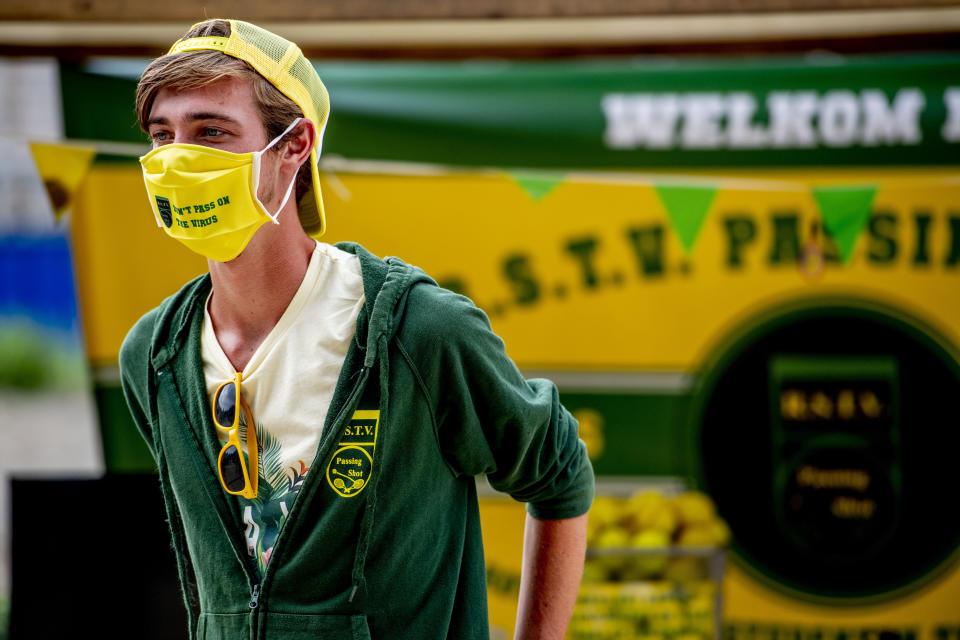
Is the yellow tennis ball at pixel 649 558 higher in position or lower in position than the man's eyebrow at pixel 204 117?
lower

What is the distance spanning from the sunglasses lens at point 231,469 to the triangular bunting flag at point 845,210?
95.6 inches

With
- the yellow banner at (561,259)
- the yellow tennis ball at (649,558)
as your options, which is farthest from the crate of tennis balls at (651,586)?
the yellow banner at (561,259)

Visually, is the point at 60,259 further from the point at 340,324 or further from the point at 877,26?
the point at 340,324

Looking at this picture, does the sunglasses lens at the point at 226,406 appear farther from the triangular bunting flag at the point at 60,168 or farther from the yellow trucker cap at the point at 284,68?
the triangular bunting flag at the point at 60,168

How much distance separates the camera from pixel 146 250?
4.02m

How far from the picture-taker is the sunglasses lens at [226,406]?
1.49 meters

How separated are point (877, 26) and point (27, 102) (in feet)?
41.5

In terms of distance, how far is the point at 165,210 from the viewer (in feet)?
5.12

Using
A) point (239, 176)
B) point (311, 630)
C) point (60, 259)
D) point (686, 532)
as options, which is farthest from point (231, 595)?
point (60, 259)

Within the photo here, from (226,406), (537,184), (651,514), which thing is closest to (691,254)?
(537,184)

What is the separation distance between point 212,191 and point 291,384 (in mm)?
324

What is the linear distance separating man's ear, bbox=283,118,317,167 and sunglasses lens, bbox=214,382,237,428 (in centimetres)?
38

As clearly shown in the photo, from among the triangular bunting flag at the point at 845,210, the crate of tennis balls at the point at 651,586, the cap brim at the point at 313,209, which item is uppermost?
the cap brim at the point at 313,209

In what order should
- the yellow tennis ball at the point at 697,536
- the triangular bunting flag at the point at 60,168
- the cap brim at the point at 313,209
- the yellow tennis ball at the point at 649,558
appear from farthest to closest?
1. the yellow tennis ball at the point at 697,536
2. the yellow tennis ball at the point at 649,558
3. the triangular bunting flag at the point at 60,168
4. the cap brim at the point at 313,209
